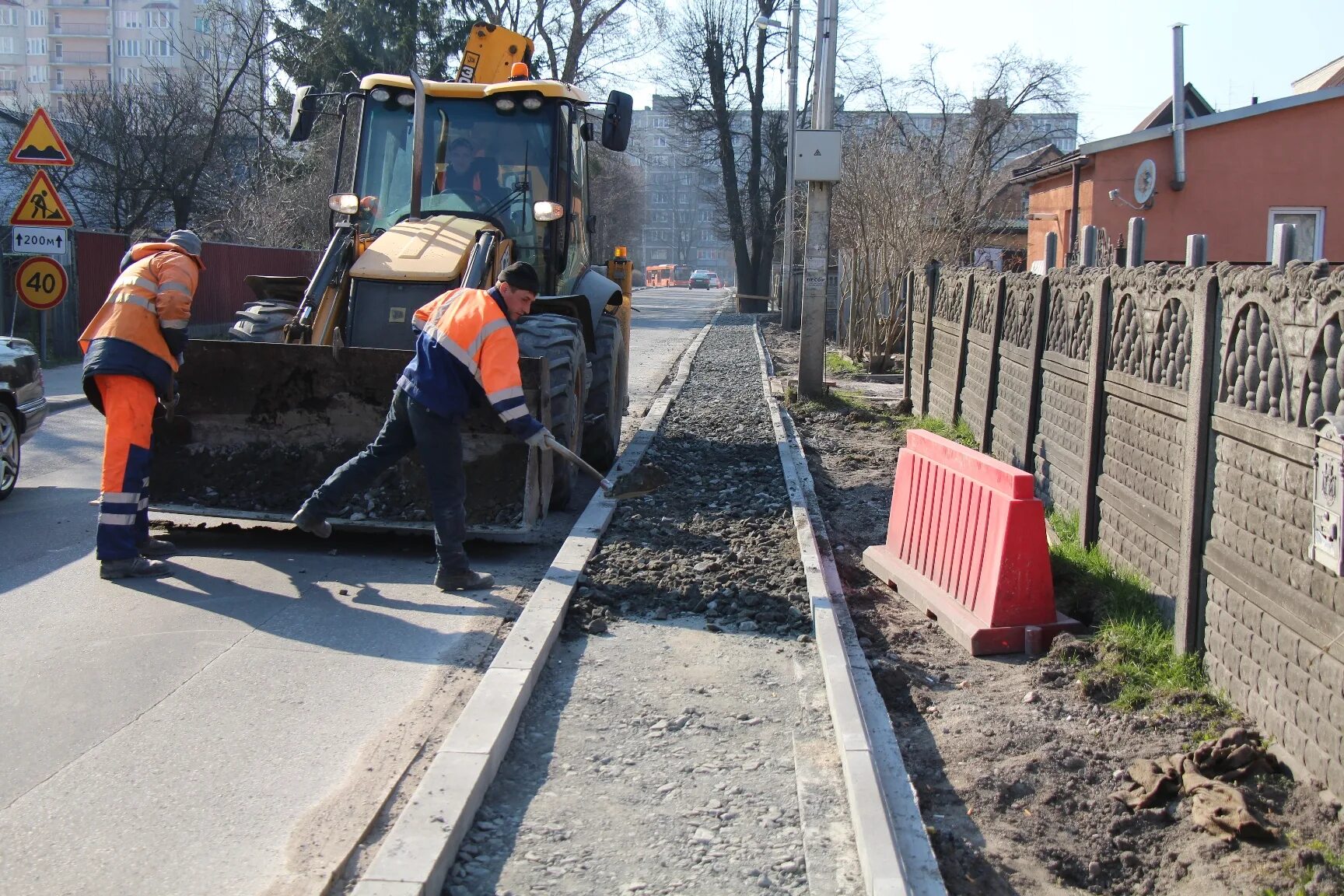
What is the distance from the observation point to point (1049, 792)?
14.4 feet

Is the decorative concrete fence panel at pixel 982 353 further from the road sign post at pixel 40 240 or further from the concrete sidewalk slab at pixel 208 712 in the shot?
the road sign post at pixel 40 240

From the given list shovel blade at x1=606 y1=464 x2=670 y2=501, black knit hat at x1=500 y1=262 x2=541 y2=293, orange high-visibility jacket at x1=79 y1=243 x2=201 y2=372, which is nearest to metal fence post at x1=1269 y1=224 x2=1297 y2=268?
black knit hat at x1=500 y1=262 x2=541 y2=293

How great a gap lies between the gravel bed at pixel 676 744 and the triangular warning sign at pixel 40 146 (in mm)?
10028

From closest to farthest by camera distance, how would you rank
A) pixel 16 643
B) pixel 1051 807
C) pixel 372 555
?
1. pixel 1051 807
2. pixel 16 643
3. pixel 372 555

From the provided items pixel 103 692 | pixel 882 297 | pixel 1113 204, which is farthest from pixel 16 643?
pixel 1113 204

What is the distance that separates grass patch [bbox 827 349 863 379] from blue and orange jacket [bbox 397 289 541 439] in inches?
563

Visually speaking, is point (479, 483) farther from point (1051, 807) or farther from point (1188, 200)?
point (1188, 200)

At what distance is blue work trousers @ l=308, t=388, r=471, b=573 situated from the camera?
6.66m

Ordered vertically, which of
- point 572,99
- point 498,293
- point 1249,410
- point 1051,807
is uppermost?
point 572,99

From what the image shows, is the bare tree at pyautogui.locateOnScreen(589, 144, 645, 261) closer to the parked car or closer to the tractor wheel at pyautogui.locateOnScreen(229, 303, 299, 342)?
the tractor wheel at pyautogui.locateOnScreen(229, 303, 299, 342)

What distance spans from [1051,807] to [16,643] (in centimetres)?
449

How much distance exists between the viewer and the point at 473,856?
12.5ft

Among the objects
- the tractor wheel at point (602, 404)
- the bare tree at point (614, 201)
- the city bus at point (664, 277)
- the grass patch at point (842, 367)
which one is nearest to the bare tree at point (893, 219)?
the grass patch at point (842, 367)

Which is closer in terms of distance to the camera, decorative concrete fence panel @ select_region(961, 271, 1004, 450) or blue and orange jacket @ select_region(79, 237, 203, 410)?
blue and orange jacket @ select_region(79, 237, 203, 410)
